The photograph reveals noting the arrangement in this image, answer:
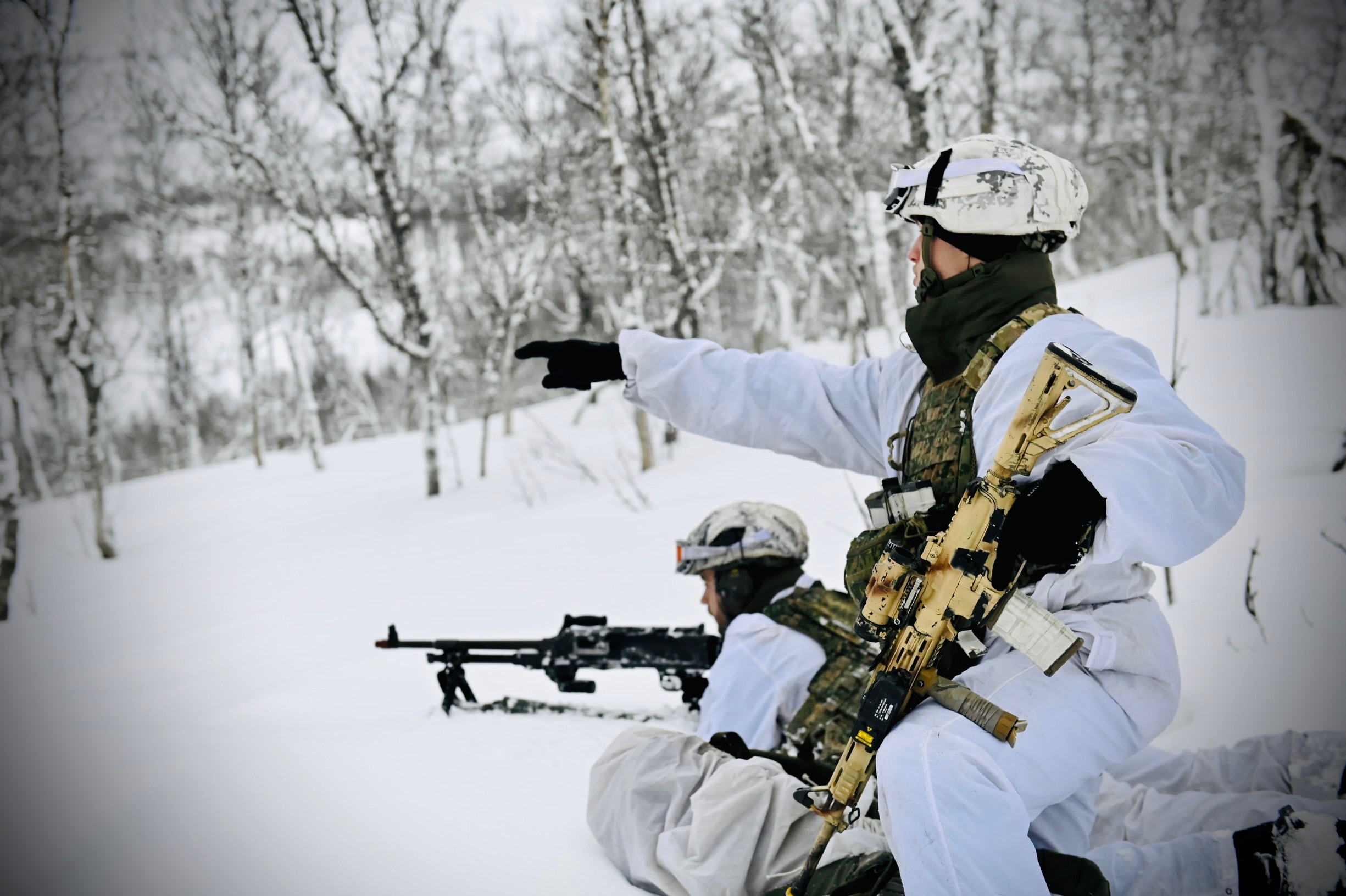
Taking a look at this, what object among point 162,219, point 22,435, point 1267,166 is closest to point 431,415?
point 22,435

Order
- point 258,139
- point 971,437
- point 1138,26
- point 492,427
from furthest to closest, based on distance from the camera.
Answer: point 492,427, point 1138,26, point 258,139, point 971,437

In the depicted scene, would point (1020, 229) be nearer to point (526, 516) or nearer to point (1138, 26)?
point (526, 516)

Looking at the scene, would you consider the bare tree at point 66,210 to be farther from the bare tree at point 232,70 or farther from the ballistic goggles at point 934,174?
the ballistic goggles at point 934,174

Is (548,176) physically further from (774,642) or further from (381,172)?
(774,642)

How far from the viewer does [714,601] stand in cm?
300

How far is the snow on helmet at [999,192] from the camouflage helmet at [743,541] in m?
1.42

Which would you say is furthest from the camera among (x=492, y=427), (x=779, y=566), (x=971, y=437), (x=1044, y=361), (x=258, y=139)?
(x=492, y=427)

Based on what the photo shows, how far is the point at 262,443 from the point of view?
24.1 meters

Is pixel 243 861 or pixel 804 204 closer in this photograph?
pixel 243 861

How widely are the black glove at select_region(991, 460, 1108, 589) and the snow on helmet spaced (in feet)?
2.09

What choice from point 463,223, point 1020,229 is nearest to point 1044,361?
point 1020,229

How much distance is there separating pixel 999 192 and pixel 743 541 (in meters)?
1.58

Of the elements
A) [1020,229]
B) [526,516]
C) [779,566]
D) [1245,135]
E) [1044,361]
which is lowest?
[526,516]

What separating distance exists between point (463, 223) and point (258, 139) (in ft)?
30.5
